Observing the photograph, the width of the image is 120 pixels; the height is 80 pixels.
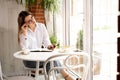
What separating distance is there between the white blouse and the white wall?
44.4 inches

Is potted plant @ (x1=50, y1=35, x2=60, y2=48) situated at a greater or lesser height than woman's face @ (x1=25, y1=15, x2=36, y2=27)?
lesser

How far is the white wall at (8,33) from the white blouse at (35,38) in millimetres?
1128

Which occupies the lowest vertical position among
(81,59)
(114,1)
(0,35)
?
(81,59)

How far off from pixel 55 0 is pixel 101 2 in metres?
1.94

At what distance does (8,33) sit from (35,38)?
3.99 feet

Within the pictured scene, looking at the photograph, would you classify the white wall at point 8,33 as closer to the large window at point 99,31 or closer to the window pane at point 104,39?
the large window at point 99,31

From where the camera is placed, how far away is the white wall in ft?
15.1

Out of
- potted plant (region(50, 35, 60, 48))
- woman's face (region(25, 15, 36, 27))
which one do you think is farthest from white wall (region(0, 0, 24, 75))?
woman's face (region(25, 15, 36, 27))

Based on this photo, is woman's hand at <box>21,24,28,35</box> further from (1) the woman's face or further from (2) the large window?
(2) the large window

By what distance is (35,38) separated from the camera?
366 cm

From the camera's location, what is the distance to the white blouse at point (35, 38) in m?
3.48

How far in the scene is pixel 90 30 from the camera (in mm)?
3197

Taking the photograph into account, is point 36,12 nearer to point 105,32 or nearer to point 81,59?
point 81,59

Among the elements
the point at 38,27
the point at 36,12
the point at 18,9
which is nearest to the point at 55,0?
the point at 36,12
